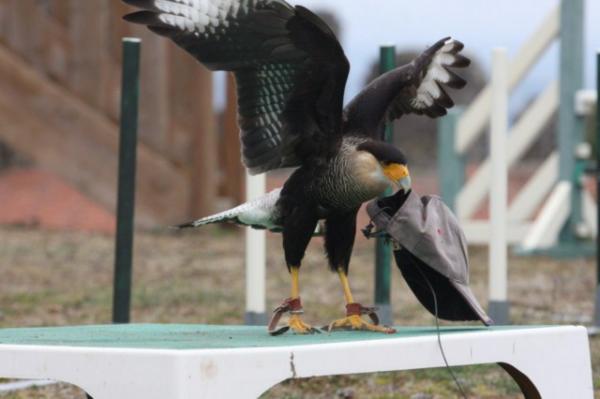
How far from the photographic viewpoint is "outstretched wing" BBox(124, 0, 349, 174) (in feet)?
11.1

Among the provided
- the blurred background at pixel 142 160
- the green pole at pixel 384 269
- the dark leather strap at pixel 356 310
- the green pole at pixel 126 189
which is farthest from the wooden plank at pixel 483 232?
the dark leather strap at pixel 356 310

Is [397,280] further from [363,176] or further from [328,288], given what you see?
[363,176]

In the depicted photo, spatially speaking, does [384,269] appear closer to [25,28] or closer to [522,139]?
[522,139]

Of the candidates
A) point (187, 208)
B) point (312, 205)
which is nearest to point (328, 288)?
point (187, 208)

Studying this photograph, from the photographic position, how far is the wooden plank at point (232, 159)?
34.5 ft

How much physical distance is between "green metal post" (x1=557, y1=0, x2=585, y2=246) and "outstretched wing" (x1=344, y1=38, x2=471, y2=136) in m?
5.33

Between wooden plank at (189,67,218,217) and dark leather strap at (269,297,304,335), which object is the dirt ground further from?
dark leather strap at (269,297,304,335)

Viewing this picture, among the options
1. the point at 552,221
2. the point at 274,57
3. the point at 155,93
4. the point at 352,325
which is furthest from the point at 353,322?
the point at 155,93

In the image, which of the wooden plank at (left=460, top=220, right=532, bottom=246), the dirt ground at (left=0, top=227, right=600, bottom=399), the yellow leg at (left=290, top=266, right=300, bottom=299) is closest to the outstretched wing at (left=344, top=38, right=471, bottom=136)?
the yellow leg at (left=290, top=266, right=300, bottom=299)

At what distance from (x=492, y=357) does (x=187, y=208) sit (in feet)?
22.6

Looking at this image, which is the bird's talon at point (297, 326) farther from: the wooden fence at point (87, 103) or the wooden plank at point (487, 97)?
the wooden plank at point (487, 97)

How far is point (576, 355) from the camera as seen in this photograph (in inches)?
131

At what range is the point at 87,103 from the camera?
959 centimetres

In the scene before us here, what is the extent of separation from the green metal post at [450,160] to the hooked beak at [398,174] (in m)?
6.50
